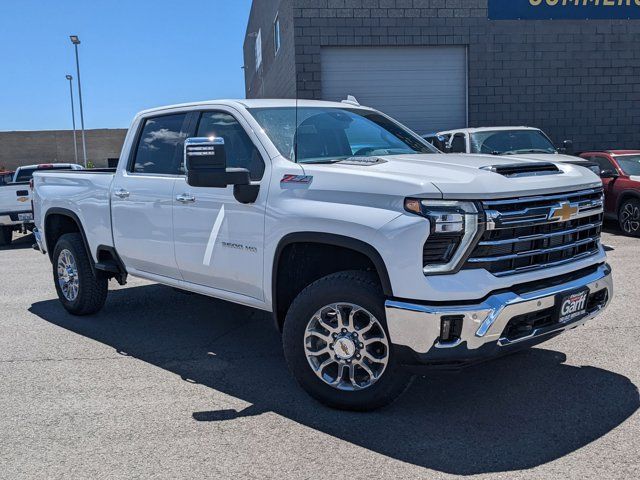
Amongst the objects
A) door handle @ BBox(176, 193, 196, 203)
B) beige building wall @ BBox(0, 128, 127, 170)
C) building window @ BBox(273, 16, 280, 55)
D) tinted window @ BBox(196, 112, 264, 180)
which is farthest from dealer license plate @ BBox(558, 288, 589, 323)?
beige building wall @ BBox(0, 128, 127, 170)

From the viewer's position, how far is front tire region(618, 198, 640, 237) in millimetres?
11195

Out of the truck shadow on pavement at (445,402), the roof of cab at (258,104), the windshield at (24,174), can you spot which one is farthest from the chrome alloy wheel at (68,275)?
the windshield at (24,174)

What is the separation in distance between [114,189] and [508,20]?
14480mm

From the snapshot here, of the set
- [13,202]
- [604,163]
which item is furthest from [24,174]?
[604,163]

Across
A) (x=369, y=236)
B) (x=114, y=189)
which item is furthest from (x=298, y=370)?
(x=114, y=189)

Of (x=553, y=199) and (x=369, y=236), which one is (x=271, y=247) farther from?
(x=553, y=199)

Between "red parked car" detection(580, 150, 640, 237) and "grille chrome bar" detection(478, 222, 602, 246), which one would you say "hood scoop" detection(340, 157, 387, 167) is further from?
"red parked car" detection(580, 150, 640, 237)

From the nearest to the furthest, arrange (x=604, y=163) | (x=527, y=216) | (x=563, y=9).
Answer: (x=527, y=216) → (x=604, y=163) → (x=563, y=9)

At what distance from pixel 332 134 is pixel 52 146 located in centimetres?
5614

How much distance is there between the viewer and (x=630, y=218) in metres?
11.3

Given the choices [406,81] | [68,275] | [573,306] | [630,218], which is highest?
[406,81]

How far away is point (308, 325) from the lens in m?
4.07

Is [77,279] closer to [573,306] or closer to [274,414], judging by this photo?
[274,414]

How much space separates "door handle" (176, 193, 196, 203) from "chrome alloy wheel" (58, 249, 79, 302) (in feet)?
7.04
